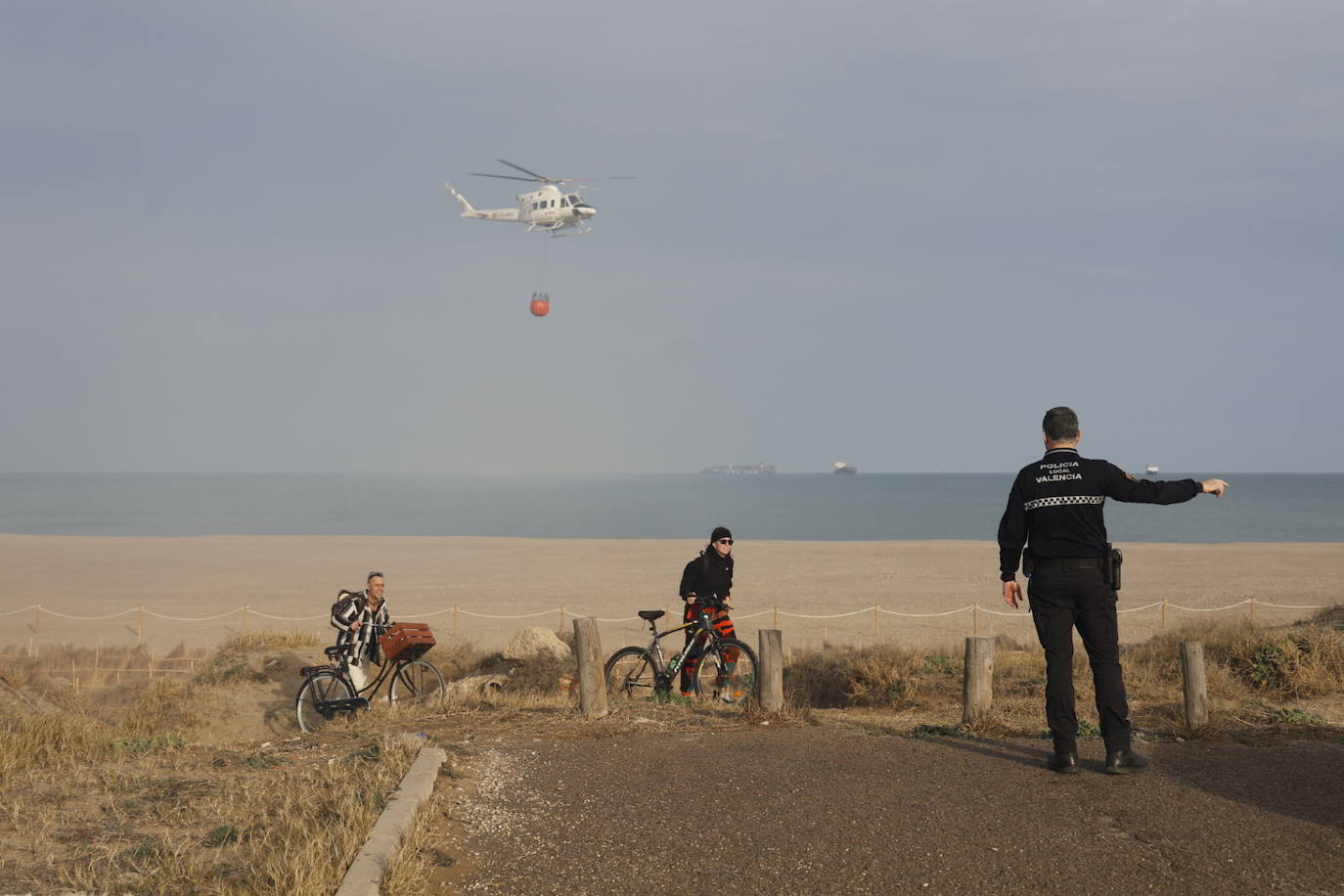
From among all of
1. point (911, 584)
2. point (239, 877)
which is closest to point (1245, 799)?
point (239, 877)

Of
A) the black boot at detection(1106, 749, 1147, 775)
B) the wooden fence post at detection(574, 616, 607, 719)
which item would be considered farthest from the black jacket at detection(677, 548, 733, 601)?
the black boot at detection(1106, 749, 1147, 775)

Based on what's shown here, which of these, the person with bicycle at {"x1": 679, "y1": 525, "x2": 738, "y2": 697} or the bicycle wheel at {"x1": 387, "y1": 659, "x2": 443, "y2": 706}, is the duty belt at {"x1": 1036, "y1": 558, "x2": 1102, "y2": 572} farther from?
the bicycle wheel at {"x1": 387, "y1": 659, "x2": 443, "y2": 706}

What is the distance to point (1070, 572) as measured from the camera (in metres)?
6.48

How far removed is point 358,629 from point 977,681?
6.22 meters

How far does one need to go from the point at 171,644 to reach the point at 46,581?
18.7m

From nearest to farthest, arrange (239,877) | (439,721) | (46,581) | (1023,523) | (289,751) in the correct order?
(239,877)
(1023,523)
(289,751)
(439,721)
(46,581)

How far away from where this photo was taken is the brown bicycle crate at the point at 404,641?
11.2 meters

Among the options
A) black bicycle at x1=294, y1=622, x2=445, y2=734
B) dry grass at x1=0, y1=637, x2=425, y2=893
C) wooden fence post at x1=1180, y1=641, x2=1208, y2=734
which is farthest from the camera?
black bicycle at x1=294, y1=622, x2=445, y2=734

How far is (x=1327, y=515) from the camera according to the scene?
100750 millimetres

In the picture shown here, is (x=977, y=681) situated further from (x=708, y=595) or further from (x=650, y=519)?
(x=650, y=519)

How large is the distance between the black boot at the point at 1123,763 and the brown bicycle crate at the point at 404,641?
669cm

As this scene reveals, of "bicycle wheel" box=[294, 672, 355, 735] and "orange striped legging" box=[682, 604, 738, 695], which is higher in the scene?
"orange striped legging" box=[682, 604, 738, 695]

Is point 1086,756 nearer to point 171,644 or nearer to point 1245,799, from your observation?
point 1245,799

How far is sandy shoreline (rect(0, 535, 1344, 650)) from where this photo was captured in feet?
77.9
